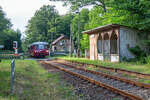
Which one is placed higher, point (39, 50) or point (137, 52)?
point (39, 50)

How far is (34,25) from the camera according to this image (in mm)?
67750

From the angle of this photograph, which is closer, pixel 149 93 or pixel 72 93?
pixel 149 93

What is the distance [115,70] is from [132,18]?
7360mm

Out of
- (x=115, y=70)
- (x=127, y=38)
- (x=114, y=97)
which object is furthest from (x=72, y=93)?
(x=127, y=38)

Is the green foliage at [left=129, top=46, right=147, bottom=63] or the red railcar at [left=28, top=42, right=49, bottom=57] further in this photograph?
the red railcar at [left=28, top=42, right=49, bottom=57]

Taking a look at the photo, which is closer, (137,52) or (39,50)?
(137,52)

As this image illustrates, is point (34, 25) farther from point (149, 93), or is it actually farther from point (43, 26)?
point (149, 93)

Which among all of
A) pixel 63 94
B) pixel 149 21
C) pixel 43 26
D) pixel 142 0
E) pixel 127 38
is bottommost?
pixel 63 94

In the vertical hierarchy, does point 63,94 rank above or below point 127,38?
below

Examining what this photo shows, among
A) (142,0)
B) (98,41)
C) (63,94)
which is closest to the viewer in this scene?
(63,94)

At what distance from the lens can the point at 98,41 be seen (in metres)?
20.9

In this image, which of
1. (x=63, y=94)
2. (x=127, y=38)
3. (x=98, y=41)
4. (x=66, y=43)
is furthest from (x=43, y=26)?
(x=63, y=94)

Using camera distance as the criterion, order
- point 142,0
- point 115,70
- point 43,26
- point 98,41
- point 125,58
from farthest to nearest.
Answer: point 43,26 → point 98,41 → point 125,58 → point 142,0 → point 115,70

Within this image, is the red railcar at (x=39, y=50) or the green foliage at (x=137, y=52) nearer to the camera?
the green foliage at (x=137, y=52)
